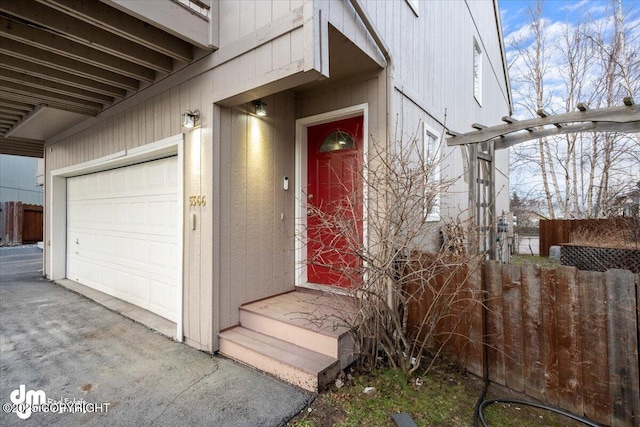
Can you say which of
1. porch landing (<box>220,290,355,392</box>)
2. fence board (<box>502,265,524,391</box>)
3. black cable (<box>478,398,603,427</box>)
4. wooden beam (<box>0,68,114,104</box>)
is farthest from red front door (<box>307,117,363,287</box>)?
wooden beam (<box>0,68,114,104</box>)

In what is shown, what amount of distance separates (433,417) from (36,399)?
3165 mm

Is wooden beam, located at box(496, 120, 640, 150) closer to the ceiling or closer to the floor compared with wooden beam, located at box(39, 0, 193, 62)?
closer to the floor

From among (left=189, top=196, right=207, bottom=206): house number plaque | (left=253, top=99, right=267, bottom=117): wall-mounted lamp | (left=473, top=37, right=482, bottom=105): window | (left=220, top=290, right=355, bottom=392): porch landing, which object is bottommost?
(left=220, top=290, right=355, bottom=392): porch landing

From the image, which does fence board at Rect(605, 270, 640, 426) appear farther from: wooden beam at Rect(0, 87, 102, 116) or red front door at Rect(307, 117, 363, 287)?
wooden beam at Rect(0, 87, 102, 116)

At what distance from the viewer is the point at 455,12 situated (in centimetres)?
627

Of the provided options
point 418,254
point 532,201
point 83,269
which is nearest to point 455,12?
point 418,254

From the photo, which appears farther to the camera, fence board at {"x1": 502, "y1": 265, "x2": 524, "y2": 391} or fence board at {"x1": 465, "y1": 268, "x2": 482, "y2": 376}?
fence board at {"x1": 465, "y1": 268, "x2": 482, "y2": 376}

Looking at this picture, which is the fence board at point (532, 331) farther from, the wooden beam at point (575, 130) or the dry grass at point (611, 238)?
the dry grass at point (611, 238)

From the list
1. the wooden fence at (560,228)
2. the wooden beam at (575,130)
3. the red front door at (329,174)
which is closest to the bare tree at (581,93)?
the wooden fence at (560,228)

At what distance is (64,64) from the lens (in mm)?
3668

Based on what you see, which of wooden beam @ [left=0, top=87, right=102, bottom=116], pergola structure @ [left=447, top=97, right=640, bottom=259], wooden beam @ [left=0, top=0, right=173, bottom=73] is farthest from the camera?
wooden beam @ [left=0, top=87, right=102, bottom=116]

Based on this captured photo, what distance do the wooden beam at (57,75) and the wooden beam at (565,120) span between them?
4.88m

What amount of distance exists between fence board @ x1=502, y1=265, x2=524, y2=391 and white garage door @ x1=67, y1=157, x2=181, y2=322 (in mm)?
3504

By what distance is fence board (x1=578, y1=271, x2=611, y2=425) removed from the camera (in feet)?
7.61
